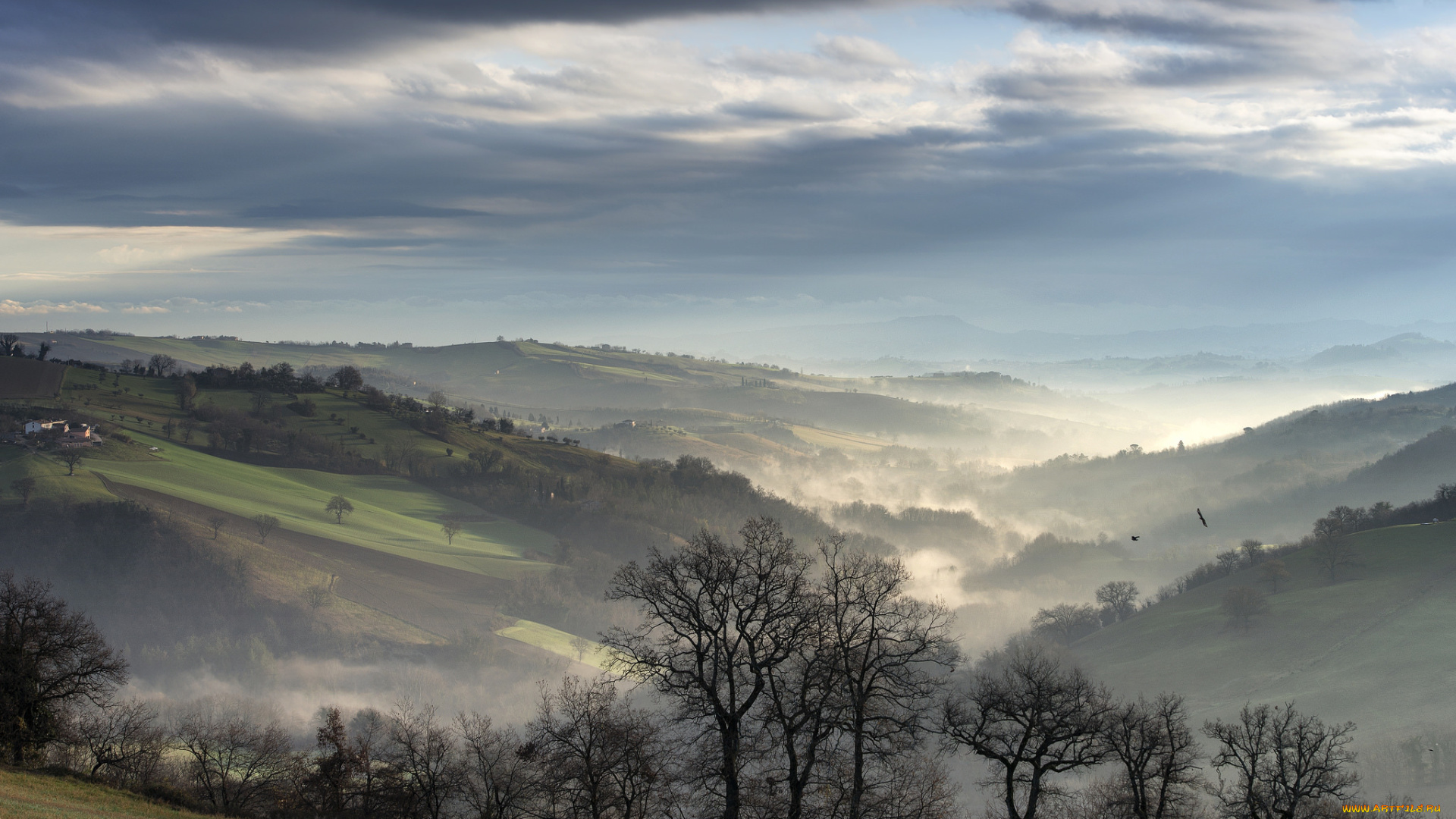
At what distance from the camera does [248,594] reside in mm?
145250

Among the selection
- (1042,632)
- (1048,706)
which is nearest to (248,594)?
(1042,632)

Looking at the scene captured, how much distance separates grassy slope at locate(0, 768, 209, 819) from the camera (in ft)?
87.8

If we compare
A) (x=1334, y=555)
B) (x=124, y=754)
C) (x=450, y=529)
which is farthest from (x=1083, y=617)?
(x=124, y=754)

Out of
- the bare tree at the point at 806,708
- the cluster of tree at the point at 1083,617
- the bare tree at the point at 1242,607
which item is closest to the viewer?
the bare tree at the point at 806,708

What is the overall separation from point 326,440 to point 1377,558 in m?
204

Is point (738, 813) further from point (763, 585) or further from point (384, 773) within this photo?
point (384, 773)

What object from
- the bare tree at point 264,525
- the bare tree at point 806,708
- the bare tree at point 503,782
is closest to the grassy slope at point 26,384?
the bare tree at point 264,525

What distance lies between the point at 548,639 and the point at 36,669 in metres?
119

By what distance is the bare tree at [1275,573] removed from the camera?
151 metres

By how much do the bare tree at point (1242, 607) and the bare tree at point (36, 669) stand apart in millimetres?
143010

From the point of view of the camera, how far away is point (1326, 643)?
4877 inches

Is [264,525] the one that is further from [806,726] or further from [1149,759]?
[1149,759]

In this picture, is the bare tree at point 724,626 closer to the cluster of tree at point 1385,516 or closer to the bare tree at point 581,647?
the bare tree at point 581,647

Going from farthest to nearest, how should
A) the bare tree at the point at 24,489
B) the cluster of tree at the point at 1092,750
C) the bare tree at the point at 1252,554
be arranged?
1. the bare tree at the point at 1252,554
2. the bare tree at the point at 24,489
3. the cluster of tree at the point at 1092,750
